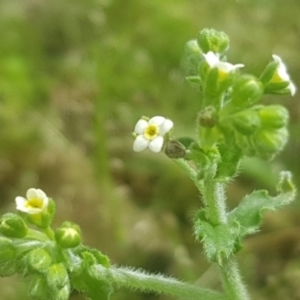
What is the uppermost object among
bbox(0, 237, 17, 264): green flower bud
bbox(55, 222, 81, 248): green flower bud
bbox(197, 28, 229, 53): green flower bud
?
bbox(197, 28, 229, 53): green flower bud

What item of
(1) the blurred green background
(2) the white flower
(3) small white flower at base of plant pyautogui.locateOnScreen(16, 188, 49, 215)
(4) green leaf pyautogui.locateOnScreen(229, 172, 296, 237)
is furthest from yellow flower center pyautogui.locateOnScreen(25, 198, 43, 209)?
(1) the blurred green background

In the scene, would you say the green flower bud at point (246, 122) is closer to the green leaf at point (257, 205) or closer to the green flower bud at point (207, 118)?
the green flower bud at point (207, 118)

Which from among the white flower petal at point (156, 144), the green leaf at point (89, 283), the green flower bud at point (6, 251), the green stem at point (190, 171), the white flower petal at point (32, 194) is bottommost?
the green leaf at point (89, 283)

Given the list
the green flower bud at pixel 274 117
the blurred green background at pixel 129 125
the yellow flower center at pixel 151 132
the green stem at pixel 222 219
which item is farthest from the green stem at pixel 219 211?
the blurred green background at pixel 129 125

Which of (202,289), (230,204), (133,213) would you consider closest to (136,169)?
(133,213)

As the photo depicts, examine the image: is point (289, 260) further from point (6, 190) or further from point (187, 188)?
point (6, 190)

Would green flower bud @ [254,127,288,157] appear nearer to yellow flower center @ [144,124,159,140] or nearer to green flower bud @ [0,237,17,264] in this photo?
yellow flower center @ [144,124,159,140]
